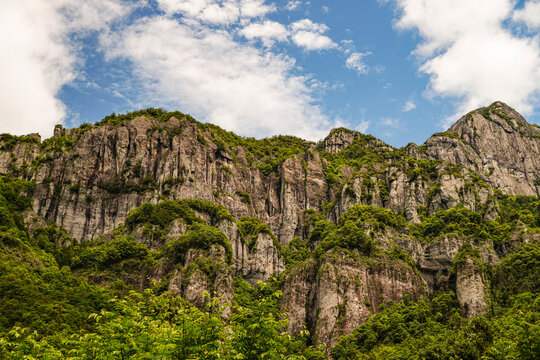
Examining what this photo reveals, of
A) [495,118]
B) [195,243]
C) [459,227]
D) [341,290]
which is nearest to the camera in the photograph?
[341,290]

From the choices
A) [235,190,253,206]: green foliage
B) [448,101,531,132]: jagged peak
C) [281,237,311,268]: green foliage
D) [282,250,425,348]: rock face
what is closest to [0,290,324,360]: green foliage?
[282,250,425,348]: rock face

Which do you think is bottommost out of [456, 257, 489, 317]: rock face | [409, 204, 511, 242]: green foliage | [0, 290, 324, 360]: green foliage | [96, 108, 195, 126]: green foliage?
[0, 290, 324, 360]: green foliage

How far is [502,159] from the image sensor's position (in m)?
163

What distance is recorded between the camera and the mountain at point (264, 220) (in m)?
80.1

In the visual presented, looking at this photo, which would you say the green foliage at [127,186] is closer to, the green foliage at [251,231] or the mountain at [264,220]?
the mountain at [264,220]

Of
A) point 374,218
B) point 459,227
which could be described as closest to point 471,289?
point 459,227

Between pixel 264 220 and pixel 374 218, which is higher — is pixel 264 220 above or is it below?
above

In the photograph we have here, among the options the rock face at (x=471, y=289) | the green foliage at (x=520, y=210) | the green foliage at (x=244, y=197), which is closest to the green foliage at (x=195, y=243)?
the green foliage at (x=244, y=197)

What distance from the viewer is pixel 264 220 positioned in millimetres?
125250

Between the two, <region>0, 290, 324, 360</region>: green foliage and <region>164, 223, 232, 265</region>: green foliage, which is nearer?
<region>0, 290, 324, 360</region>: green foliage

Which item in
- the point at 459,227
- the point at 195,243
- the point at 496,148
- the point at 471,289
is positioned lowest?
the point at 471,289

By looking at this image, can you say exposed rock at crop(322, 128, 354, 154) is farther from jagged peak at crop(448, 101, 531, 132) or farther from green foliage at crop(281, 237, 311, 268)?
green foliage at crop(281, 237, 311, 268)

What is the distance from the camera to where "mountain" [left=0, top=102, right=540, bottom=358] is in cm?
8012

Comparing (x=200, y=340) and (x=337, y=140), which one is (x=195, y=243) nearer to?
(x=200, y=340)
